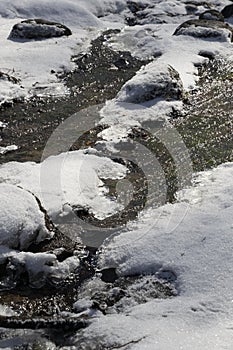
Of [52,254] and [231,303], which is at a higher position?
[231,303]

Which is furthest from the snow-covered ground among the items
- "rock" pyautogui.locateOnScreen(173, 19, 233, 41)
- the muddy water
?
"rock" pyautogui.locateOnScreen(173, 19, 233, 41)

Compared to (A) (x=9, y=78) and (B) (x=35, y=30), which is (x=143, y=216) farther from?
(B) (x=35, y=30)

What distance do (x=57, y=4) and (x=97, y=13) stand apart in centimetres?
154

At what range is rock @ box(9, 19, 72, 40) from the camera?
14.1 metres

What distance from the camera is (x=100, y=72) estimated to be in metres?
12.5

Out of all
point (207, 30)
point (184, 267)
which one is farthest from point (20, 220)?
point (207, 30)

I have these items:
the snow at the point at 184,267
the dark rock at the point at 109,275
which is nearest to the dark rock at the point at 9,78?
the snow at the point at 184,267

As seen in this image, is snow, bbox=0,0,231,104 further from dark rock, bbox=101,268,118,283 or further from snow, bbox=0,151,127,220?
dark rock, bbox=101,268,118,283

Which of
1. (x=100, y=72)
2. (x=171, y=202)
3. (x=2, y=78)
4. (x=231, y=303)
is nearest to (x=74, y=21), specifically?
(x=100, y=72)

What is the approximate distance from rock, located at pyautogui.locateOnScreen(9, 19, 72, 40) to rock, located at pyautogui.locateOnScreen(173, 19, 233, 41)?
3.48 meters

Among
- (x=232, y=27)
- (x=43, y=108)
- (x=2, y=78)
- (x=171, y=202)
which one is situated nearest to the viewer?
(x=171, y=202)

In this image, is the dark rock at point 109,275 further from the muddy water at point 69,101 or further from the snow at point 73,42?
the snow at point 73,42

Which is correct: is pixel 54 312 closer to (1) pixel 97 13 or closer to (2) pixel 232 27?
(2) pixel 232 27

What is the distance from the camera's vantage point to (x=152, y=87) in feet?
35.1
